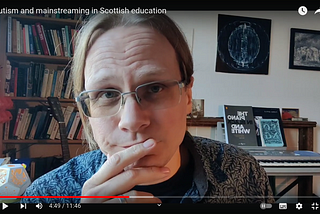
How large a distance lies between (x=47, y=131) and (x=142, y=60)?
315mm

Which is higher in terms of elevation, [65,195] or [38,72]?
[38,72]

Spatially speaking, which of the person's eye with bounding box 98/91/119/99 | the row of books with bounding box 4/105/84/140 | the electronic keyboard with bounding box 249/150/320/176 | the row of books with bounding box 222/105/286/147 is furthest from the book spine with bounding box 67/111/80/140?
the electronic keyboard with bounding box 249/150/320/176

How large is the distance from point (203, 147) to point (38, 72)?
480 millimetres

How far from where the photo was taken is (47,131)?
1.69 feet

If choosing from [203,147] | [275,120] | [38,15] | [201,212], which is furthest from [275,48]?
[38,15]

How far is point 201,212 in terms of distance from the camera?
0.49 meters

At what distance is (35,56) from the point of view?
0.50 m

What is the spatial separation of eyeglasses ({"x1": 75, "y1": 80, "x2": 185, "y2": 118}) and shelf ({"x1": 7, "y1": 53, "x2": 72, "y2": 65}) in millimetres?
113

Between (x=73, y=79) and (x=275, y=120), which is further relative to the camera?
(x=275, y=120)

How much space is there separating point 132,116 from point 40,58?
11.5 inches

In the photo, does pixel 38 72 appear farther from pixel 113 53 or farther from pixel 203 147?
pixel 203 147

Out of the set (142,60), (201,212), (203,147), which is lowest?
(201,212)

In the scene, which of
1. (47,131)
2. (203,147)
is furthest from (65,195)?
(203,147)

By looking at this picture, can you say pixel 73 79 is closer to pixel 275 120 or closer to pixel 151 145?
pixel 151 145
